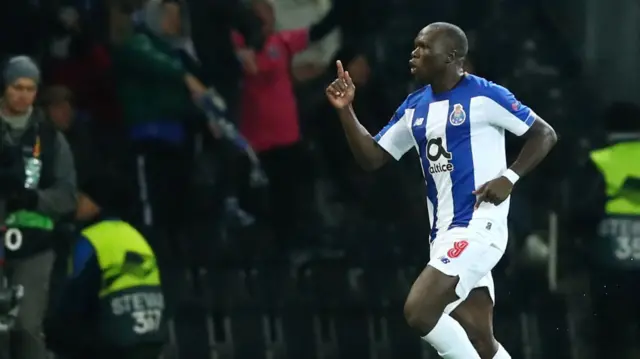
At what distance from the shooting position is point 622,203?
9.27 meters

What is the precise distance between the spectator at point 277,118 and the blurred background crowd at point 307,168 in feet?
0.03

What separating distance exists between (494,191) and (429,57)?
2.12 feet

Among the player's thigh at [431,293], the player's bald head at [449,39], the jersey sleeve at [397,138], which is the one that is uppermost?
the player's bald head at [449,39]

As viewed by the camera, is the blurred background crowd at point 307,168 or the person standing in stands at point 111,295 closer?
the person standing in stands at point 111,295

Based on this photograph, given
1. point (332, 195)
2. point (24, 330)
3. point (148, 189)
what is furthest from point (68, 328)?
point (332, 195)

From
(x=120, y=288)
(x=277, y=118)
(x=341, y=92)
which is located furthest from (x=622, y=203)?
(x=120, y=288)

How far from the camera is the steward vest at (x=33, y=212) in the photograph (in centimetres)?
816

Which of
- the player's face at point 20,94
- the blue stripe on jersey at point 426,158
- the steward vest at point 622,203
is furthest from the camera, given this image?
the steward vest at point 622,203

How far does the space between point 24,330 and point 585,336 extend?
11.5 feet

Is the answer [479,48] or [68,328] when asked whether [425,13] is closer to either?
[479,48]

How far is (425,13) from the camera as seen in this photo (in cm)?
995

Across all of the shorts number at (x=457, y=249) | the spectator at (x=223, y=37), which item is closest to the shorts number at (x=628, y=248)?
the spectator at (x=223, y=37)

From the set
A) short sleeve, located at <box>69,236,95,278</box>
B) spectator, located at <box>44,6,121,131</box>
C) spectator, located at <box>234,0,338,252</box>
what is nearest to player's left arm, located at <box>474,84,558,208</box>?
short sleeve, located at <box>69,236,95,278</box>

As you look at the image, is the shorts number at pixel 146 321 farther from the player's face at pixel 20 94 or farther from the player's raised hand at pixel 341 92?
the player's raised hand at pixel 341 92
